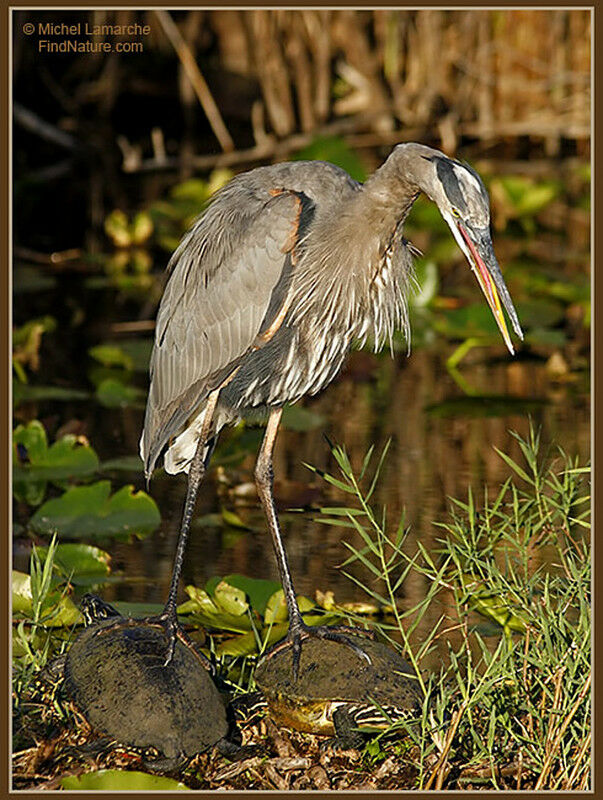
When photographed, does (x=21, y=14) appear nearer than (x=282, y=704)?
No

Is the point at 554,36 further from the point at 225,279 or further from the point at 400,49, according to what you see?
the point at 225,279

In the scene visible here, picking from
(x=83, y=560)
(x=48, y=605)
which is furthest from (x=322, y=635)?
(x=83, y=560)

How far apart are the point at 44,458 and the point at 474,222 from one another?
304 centimetres

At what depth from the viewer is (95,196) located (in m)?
12.2

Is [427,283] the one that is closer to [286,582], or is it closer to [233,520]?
[233,520]

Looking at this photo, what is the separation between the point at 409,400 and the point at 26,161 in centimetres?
606

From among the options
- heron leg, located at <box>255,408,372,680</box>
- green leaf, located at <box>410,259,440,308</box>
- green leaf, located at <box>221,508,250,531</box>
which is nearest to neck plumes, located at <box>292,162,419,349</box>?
heron leg, located at <box>255,408,372,680</box>

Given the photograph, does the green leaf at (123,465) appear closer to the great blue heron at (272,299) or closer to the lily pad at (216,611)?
the great blue heron at (272,299)

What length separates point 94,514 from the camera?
18.9ft

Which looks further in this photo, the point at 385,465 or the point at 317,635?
the point at 385,465

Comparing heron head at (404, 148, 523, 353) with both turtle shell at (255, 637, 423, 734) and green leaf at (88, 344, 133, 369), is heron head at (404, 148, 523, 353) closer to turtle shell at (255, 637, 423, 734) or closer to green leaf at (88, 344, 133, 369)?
turtle shell at (255, 637, 423, 734)

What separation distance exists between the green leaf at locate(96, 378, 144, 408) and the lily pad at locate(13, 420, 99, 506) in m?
1.10

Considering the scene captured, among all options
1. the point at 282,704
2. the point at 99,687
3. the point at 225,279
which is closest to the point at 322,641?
the point at 282,704

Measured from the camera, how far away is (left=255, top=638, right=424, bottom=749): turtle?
4.01 meters
